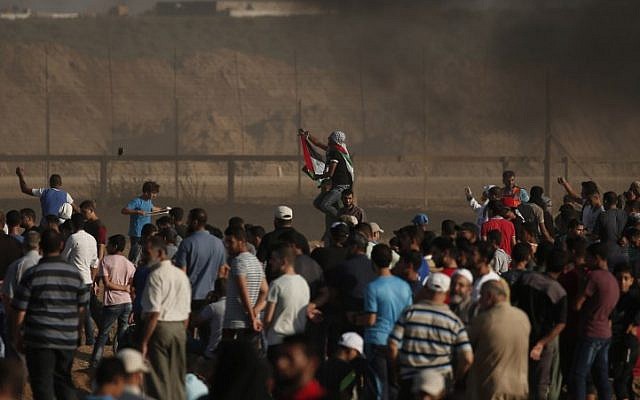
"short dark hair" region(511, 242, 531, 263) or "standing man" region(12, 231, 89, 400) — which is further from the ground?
"short dark hair" region(511, 242, 531, 263)

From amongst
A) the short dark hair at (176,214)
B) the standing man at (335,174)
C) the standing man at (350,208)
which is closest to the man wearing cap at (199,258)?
the short dark hair at (176,214)

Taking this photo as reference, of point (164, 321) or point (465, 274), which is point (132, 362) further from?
point (465, 274)

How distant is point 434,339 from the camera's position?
29.2ft

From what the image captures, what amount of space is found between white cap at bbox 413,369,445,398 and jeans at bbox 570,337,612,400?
7.43 feet

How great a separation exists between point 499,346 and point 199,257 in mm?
3061

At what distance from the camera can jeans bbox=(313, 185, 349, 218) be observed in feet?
53.8

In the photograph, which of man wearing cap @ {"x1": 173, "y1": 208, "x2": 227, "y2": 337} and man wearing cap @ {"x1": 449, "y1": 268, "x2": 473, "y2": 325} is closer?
man wearing cap @ {"x1": 449, "y1": 268, "x2": 473, "y2": 325}

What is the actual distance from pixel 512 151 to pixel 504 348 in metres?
48.1

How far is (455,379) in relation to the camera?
29.9ft

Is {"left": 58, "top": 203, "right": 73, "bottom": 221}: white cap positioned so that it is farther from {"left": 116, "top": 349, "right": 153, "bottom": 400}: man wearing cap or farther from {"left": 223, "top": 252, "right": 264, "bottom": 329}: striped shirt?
{"left": 116, "top": 349, "right": 153, "bottom": 400}: man wearing cap

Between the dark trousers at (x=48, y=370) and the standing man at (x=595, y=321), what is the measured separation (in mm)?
3876

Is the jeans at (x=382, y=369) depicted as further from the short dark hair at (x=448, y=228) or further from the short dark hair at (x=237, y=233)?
the short dark hair at (x=448, y=228)

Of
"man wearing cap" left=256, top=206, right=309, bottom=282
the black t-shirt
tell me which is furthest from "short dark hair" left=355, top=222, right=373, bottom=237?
the black t-shirt

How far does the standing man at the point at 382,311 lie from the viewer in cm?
998
